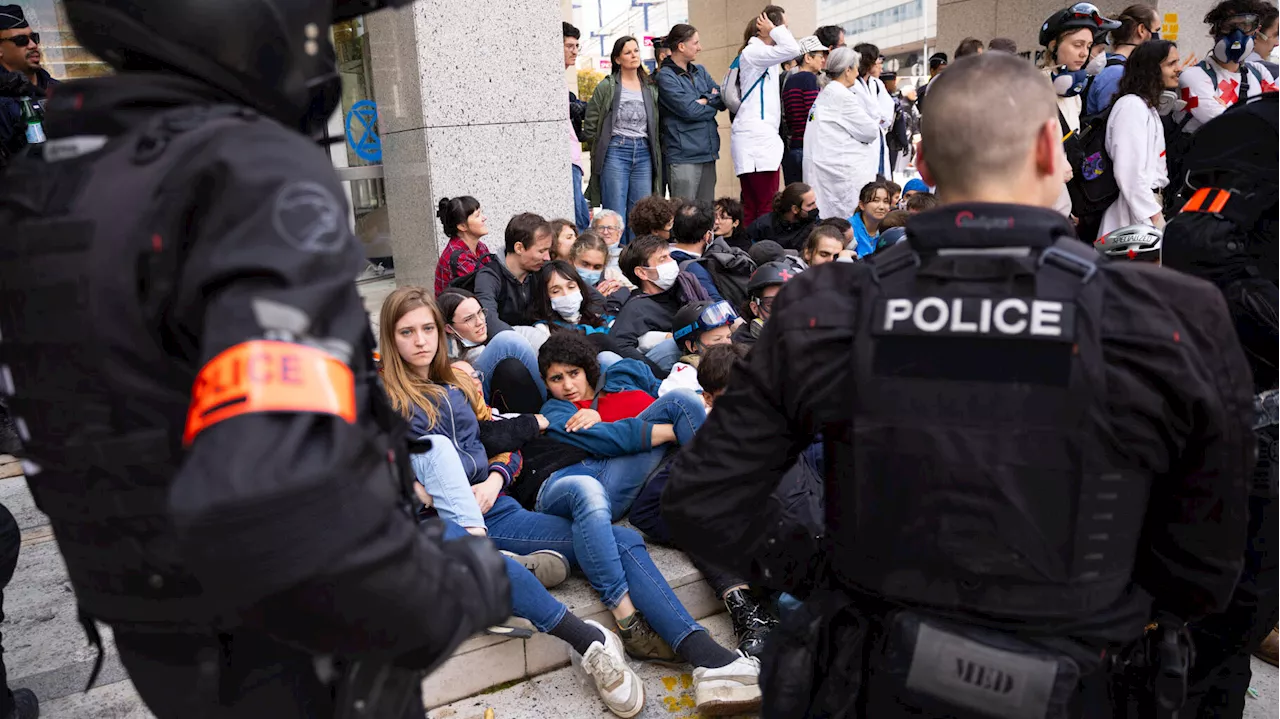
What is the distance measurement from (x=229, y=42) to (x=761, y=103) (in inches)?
277

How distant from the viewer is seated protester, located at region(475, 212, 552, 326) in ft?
18.5

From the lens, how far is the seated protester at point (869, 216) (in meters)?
6.98

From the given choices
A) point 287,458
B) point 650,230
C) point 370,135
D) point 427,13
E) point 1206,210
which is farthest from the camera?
point 370,135

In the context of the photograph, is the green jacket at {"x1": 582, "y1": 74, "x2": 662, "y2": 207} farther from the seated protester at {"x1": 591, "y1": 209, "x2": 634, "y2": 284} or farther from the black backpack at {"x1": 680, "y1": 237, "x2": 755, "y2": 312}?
the black backpack at {"x1": 680, "y1": 237, "x2": 755, "y2": 312}

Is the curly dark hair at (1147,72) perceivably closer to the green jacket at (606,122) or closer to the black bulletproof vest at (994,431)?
the green jacket at (606,122)

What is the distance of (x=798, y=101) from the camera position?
8570 millimetres

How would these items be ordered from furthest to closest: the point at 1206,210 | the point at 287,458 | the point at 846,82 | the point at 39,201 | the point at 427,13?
1. the point at 846,82
2. the point at 427,13
3. the point at 1206,210
4. the point at 39,201
5. the point at 287,458

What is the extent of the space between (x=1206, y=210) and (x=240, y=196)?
2.71 meters

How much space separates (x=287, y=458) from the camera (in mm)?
1136

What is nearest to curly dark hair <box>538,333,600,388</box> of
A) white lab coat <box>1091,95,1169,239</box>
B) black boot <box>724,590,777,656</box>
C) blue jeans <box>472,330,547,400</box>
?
blue jeans <box>472,330,547,400</box>

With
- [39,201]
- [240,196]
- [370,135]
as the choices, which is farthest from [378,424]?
[370,135]

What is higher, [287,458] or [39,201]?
[39,201]

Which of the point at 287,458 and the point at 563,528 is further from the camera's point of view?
the point at 563,528

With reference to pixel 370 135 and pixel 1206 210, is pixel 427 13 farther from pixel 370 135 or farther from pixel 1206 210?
pixel 1206 210
